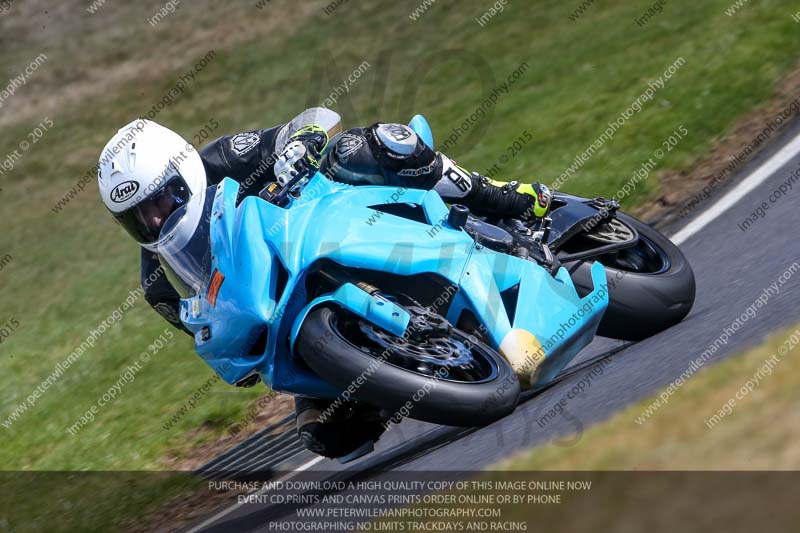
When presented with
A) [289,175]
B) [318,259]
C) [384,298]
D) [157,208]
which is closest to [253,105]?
[289,175]

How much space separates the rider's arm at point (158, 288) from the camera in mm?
5812

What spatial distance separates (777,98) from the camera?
9469 millimetres

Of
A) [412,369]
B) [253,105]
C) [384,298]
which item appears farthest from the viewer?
[253,105]

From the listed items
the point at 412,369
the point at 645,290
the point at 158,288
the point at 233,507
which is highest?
the point at 645,290

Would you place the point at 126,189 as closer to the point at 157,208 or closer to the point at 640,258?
the point at 157,208

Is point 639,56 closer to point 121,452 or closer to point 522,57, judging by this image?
point 522,57

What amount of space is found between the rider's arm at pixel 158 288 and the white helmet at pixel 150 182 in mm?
435

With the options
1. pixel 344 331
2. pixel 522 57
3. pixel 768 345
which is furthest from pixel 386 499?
pixel 522 57

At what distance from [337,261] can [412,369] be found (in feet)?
2.19

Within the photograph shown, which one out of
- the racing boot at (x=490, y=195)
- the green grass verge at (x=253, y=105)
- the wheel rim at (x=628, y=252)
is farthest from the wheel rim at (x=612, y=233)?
the green grass verge at (x=253, y=105)

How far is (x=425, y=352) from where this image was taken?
4848 mm

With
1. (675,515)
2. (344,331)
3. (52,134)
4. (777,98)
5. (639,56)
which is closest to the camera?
(675,515)

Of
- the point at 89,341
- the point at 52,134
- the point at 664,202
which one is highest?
the point at 664,202

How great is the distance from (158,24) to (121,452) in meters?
10.5
